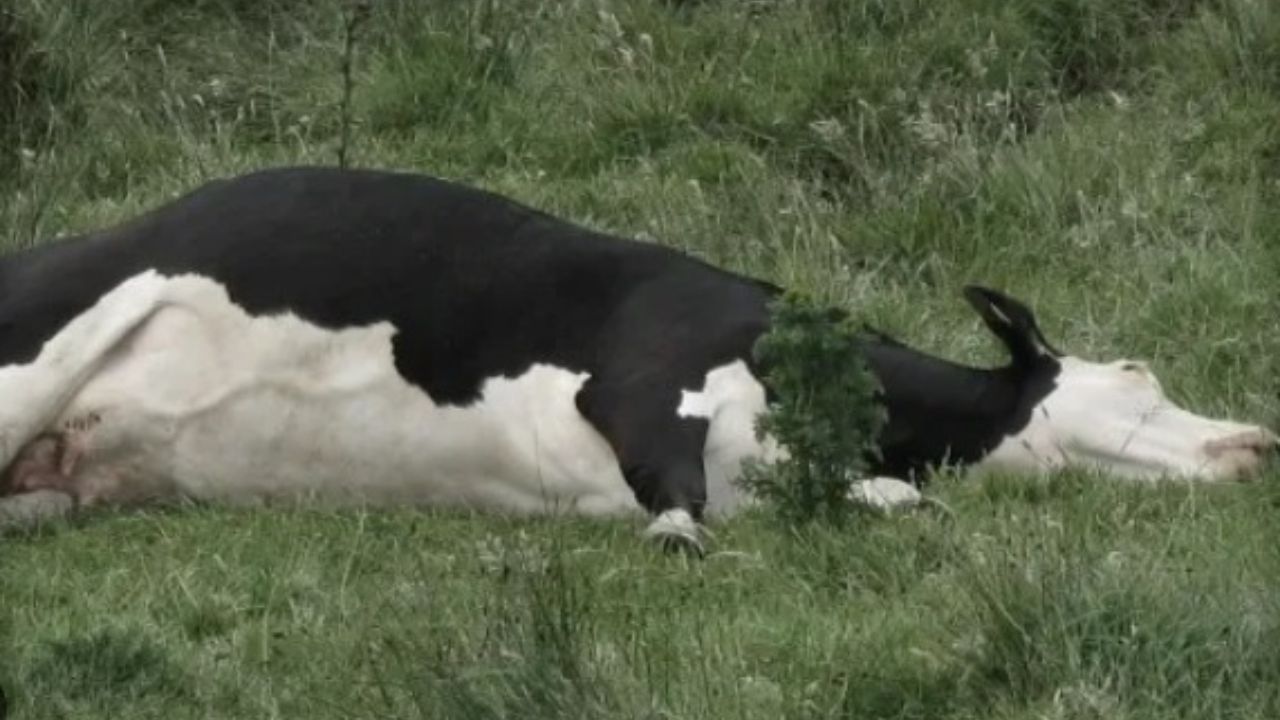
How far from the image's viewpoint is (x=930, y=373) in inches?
337

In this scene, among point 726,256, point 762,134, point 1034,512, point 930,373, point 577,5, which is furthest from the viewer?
point 577,5

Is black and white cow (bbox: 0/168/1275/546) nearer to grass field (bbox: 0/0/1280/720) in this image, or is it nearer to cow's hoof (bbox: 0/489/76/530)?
cow's hoof (bbox: 0/489/76/530)

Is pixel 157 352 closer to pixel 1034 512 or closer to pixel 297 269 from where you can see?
pixel 297 269

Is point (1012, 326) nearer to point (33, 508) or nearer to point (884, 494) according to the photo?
point (884, 494)

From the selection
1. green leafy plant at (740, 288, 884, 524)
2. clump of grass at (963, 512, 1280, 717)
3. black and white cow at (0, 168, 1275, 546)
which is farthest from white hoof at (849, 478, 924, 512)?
clump of grass at (963, 512, 1280, 717)

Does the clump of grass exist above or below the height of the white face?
above

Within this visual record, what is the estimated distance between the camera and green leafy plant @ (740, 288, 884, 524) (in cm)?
765

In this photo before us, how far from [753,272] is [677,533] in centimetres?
245

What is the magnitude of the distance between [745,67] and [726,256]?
167 centimetres

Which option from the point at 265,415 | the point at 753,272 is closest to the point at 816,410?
the point at 265,415

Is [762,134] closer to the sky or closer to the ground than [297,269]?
closer to the ground

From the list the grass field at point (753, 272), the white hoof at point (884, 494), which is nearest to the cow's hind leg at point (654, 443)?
the grass field at point (753, 272)

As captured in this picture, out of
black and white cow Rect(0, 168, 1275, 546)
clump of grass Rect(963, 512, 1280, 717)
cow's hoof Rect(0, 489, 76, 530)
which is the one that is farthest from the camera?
cow's hoof Rect(0, 489, 76, 530)

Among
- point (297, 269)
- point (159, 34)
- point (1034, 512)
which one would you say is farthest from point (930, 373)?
point (159, 34)
